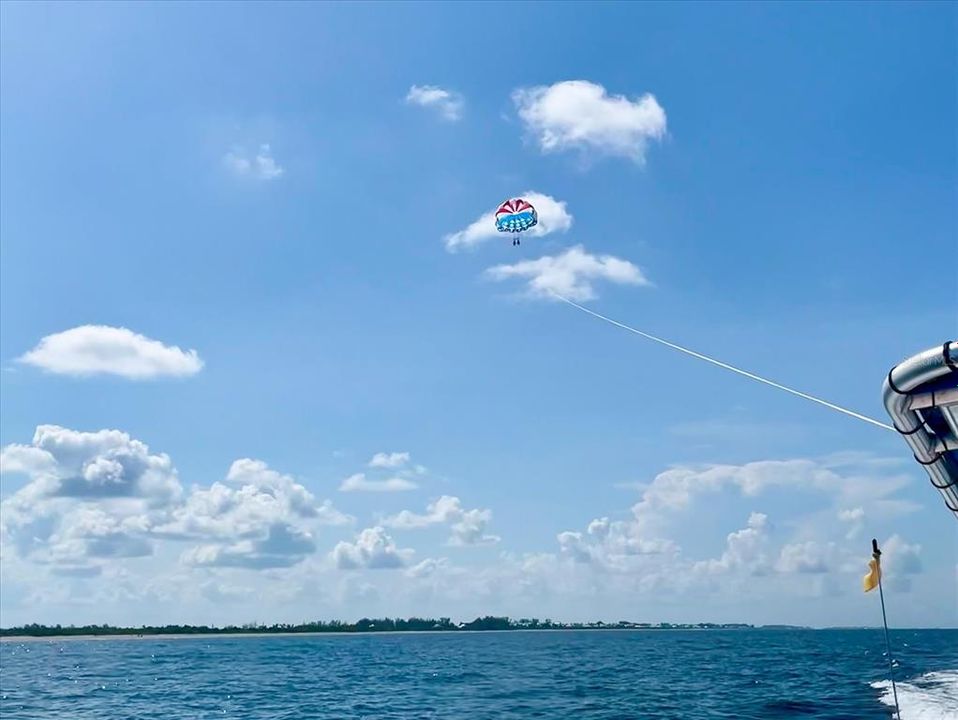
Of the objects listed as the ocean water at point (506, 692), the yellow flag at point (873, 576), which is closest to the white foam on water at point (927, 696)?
the ocean water at point (506, 692)

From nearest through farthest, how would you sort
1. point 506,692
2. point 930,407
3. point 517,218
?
1. point 930,407
2. point 517,218
3. point 506,692

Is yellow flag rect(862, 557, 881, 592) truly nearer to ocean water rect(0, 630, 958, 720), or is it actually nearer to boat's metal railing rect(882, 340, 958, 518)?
boat's metal railing rect(882, 340, 958, 518)

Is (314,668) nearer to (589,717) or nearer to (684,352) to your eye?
(589,717)

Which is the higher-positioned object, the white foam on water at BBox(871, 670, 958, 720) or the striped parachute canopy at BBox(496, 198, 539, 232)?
the striped parachute canopy at BBox(496, 198, 539, 232)

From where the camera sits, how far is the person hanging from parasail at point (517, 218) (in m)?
48.8

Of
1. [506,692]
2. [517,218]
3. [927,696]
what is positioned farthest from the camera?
[506,692]

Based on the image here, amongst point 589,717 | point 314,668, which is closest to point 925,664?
point 589,717

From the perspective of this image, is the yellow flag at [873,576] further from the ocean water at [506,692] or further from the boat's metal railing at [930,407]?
the ocean water at [506,692]

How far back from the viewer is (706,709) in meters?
53.3

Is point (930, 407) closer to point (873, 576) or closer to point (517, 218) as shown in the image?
point (873, 576)

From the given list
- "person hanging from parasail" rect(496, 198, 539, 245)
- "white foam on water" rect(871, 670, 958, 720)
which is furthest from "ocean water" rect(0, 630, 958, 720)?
"person hanging from parasail" rect(496, 198, 539, 245)

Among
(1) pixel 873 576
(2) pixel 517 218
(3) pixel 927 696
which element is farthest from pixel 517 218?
(3) pixel 927 696

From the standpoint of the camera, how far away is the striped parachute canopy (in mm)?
48812

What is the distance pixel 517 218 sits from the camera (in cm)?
4894
